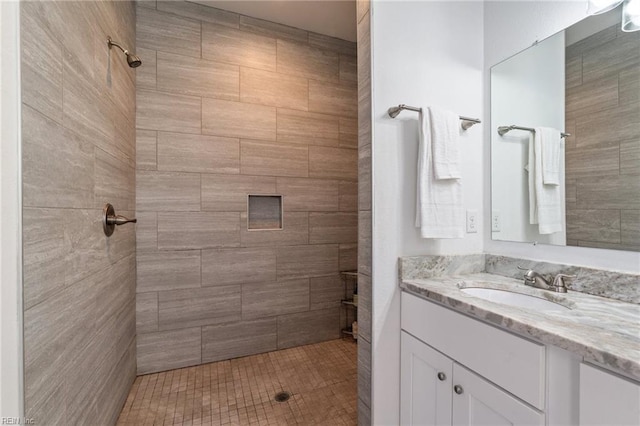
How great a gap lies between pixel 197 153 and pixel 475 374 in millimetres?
2120

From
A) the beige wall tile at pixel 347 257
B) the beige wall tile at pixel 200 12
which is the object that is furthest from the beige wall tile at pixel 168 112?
the beige wall tile at pixel 347 257

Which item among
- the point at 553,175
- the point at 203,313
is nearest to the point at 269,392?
the point at 203,313

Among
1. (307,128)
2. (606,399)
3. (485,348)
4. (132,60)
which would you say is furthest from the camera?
(307,128)

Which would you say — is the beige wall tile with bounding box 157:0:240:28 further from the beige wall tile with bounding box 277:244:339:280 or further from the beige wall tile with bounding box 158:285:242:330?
the beige wall tile with bounding box 158:285:242:330

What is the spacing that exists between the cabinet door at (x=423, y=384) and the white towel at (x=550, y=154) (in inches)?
38.0

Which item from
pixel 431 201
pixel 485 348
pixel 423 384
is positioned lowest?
pixel 423 384

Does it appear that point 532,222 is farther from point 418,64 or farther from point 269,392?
point 269,392

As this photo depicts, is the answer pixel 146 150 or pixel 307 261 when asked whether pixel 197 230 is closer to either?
pixel 146 150

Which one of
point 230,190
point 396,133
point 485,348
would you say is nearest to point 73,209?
point 230,190

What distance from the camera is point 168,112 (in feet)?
6.78

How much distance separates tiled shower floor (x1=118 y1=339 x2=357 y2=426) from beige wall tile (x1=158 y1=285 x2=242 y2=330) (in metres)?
0.33

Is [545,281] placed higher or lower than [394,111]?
lower

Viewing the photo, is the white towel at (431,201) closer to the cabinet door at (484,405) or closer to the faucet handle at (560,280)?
the faucet handle at (560,280)

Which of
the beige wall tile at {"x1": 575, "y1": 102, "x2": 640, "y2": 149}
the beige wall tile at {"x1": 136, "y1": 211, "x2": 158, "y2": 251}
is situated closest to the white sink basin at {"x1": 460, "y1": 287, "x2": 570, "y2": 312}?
the beige wall tile at {"x1": 575, "y1": 102, "x2": 640, "y2": 149}
